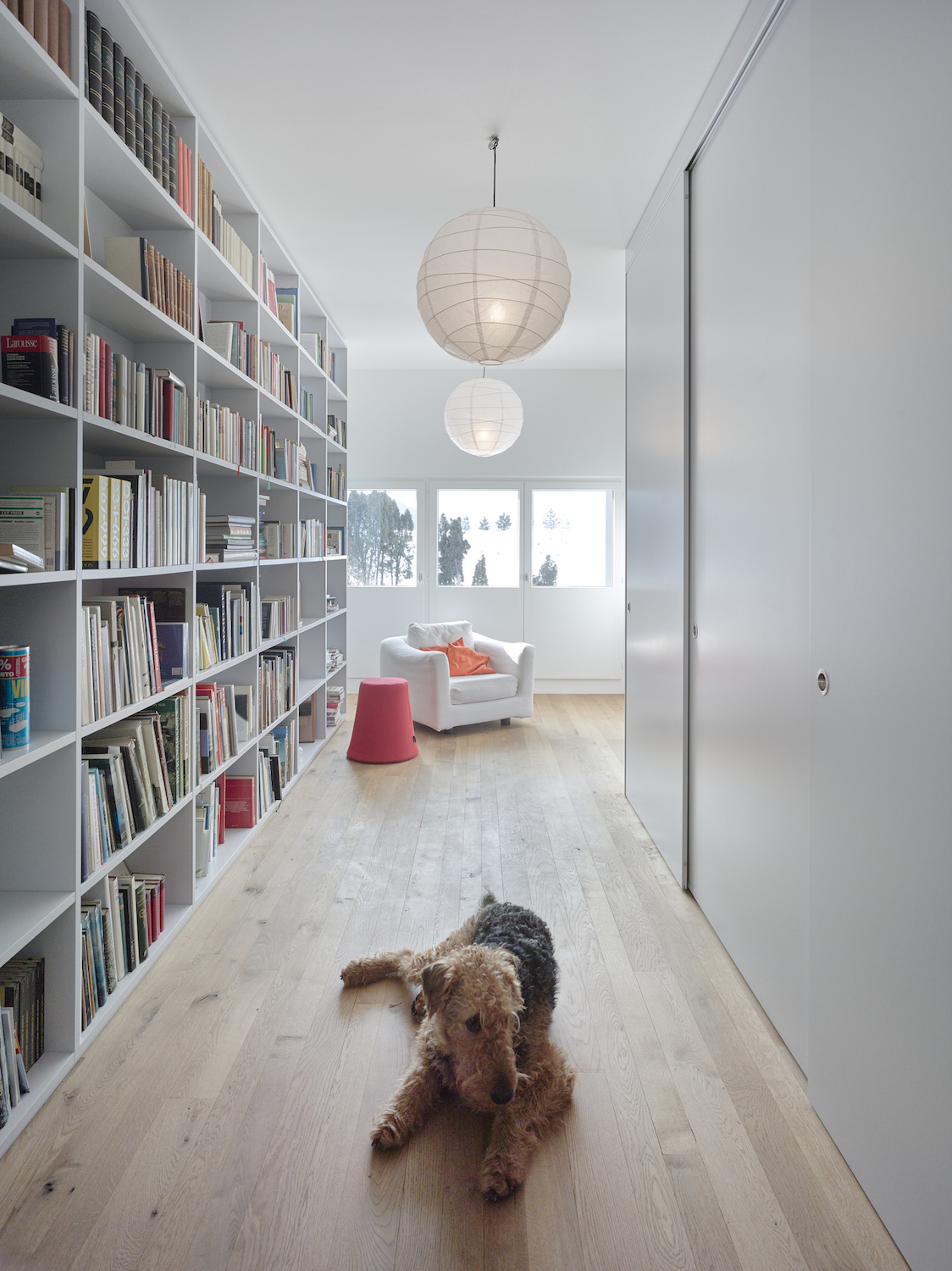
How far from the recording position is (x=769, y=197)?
200cm

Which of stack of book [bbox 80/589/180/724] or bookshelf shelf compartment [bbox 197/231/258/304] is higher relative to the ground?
bookshelf shelf compartment [bbox 197/231/258/304]

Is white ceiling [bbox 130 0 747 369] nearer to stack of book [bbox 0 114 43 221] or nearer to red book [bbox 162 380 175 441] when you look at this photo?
stack of book [bbox 0 114 43 221]

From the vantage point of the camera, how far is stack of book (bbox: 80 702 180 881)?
6.19 feet

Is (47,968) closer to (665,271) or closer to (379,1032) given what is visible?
(379,1032)

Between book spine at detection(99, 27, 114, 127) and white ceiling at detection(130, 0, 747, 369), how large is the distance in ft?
1.06

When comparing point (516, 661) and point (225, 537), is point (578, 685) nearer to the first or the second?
point (516, 661)

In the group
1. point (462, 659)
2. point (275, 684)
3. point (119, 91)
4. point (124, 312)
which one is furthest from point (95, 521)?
point (462, 659)

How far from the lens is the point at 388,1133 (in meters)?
1.53

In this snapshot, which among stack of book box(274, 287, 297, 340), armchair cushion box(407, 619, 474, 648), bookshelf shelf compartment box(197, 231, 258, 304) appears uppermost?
stack of book box(274, 287, 297, 340)

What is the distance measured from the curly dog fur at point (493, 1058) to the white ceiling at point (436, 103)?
258cm

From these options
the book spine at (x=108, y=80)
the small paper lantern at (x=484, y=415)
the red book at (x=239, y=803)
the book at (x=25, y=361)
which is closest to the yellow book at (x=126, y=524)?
the book at (x=25, y=361)

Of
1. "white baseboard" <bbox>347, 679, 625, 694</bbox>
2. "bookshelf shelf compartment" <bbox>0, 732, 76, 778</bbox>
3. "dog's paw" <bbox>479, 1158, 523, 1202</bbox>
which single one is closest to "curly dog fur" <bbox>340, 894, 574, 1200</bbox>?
"dog's paw" <bbox>479, 1158, 523, 1202</bbox>

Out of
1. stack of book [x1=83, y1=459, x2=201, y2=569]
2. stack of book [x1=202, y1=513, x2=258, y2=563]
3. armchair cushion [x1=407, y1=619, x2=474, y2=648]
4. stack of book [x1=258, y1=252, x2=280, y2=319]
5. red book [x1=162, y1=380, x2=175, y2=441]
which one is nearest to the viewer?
stack of book [x1=83, y1=459, x2=201, y2=569]

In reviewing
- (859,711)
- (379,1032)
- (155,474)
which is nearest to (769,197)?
(859,711)
